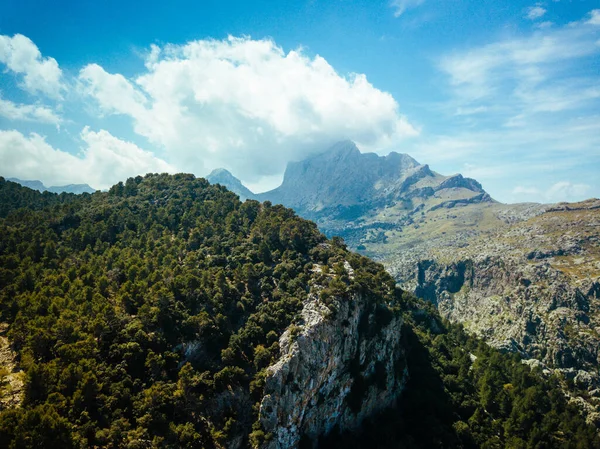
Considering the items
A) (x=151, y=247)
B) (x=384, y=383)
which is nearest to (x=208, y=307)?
(x=151, y=247)

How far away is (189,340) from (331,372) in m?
43.2

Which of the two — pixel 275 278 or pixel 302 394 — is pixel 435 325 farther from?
pixel 302 394

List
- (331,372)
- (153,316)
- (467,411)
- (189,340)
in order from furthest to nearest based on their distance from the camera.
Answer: (467,411), (331,372), (189,340), (153,316)

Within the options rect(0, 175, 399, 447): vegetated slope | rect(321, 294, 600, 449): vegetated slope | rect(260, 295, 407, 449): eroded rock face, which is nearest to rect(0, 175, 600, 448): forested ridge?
rect(0, 175, 399, 447): vegetated slope

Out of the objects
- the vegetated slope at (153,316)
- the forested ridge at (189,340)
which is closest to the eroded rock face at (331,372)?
the vegetated slope at (153,316)

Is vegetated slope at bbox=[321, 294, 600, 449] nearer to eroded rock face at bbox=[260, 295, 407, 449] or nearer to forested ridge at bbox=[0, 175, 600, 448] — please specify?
forested ridge at bbox=[0, 175, 600, 448]

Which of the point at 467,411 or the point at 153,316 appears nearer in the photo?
the point at 153,316

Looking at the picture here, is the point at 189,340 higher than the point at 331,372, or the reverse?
the point at 189,340

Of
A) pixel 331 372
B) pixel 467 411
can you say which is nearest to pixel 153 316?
pixel 331 372

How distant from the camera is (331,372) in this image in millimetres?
100250

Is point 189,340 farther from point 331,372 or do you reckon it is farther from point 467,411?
point 467,411

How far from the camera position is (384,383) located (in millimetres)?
113062

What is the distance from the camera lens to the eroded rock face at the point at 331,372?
86.1 metres

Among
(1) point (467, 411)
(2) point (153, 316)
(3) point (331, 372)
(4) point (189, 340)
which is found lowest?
(1) point (467, 411)
